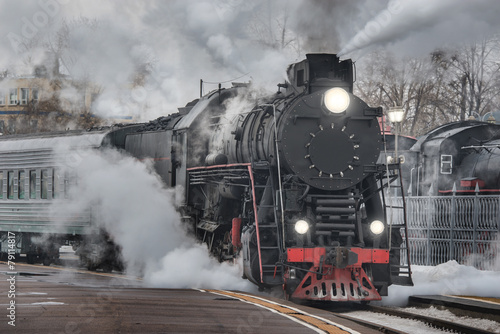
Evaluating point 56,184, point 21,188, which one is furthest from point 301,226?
point 21,188

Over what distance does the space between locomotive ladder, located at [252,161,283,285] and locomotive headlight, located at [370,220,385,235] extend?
1534 millimetres

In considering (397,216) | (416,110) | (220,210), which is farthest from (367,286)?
(416,110)

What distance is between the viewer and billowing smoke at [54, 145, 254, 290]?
15.9m

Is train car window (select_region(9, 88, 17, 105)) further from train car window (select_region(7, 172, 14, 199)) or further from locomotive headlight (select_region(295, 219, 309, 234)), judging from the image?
locomotive headlight (select_region(295, 219, 309, 234))

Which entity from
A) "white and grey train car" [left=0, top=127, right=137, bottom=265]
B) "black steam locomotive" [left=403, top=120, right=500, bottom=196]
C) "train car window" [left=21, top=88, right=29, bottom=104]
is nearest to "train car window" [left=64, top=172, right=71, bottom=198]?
"white and grey train car" [left=0, top=127, right=137, bottom=265]

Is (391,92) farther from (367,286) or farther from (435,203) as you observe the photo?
(367,286)

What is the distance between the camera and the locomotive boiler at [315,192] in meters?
13.2

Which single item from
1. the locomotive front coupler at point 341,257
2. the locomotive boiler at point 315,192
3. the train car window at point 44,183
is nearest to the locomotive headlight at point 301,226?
the locomotive boiler at point 315,192

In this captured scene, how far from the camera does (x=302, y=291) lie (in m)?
13.1

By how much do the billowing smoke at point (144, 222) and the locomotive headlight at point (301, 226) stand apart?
6.16 feet

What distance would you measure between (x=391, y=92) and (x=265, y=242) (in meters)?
30.9

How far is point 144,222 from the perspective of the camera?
17.5 m

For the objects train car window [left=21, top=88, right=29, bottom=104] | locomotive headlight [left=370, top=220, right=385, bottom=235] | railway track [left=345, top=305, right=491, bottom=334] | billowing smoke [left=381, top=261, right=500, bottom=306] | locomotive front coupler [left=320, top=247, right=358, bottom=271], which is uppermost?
train car window [left=21, top=88, right=29, bottom=104]

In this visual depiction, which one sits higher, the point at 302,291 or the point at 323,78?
the point at 323,78
